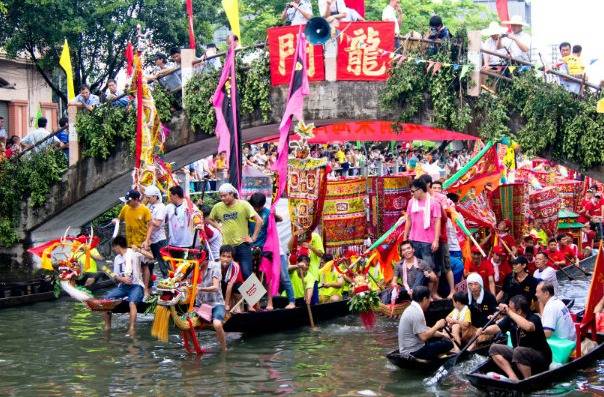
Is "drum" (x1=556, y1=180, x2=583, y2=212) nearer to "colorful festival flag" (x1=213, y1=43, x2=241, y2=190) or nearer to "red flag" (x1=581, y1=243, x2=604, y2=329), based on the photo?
"colorful festival flag" (x1=213, y1=43, x2=241, y2=190)

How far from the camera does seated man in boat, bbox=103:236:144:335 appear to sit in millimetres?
15289

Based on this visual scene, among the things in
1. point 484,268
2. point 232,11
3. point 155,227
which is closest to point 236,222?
point 155,227

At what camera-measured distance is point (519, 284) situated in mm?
14117

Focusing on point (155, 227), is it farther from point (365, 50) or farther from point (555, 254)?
point (555, 254)

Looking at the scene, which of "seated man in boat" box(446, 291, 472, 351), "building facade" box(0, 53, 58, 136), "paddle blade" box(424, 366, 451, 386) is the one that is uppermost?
"building facade" box(0, 53, 58, 136)

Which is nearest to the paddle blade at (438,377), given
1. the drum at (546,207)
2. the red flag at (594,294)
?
the red flag at (594,294)

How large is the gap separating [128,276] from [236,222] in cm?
170

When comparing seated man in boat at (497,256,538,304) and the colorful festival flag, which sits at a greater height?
the colorful festival flag

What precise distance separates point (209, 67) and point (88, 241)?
175 inches

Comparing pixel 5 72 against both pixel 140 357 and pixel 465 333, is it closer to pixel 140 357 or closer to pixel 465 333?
pixel 140 357

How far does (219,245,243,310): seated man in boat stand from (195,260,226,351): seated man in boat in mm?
478

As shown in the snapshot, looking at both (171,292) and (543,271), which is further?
(543,271)

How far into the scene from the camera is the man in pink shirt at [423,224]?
620 inches

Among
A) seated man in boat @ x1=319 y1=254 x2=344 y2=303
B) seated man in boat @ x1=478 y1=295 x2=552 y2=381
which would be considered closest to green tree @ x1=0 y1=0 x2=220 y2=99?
seated man in boat @ x1=319 y1=254 x2=344 y2=303
